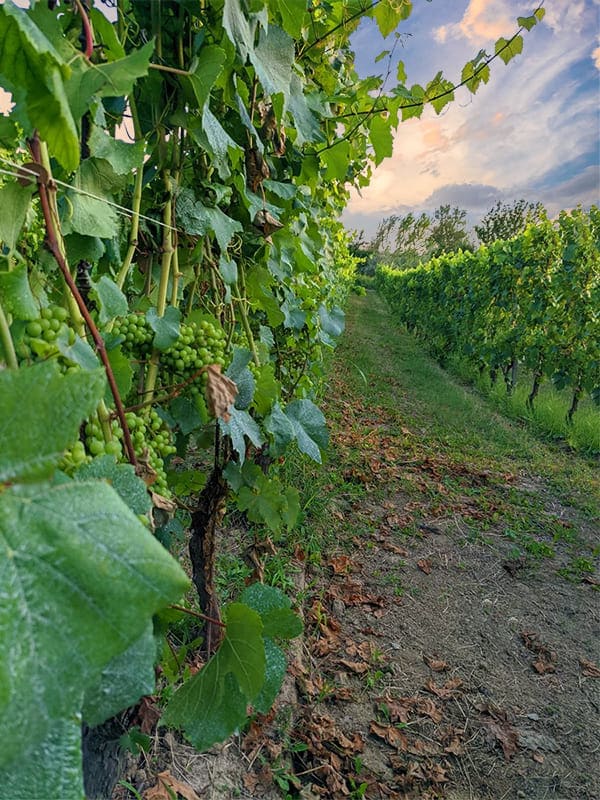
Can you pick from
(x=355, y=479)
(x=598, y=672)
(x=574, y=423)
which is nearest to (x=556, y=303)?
(x=574, y=423)

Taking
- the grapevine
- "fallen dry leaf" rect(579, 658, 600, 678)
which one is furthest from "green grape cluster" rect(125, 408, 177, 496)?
"fallen dry leaf" rect(579, 658, 600, 678)

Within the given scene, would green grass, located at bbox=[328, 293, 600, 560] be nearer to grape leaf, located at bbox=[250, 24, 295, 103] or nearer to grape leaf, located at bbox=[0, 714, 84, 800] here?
grape leaf, located at bbox=[250, 24, 295, 103]

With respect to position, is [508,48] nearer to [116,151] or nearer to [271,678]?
[116,151]

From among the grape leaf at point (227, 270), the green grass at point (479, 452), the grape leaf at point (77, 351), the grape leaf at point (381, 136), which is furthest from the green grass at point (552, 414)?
the grape leaf at point (77, 351)

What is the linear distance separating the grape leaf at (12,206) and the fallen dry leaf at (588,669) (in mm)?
3333

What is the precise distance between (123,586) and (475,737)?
2.58m

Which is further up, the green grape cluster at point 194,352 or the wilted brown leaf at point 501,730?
the green grape cluster at point 194,352

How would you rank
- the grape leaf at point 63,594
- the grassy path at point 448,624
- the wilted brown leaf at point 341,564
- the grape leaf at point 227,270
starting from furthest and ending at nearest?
the wilted brown leaf at point 341,564
the grassy path at point 448,624
the grape leaf at point 227,270
the grape leaf at point 63,594

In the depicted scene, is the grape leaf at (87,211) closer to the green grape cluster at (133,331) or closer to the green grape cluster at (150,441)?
the green grape cluster at (133,331)

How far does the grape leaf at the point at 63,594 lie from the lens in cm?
31

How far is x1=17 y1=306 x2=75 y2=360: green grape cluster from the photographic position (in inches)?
25.4

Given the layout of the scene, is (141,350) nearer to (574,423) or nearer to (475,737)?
(475,737)

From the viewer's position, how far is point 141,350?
1.04m

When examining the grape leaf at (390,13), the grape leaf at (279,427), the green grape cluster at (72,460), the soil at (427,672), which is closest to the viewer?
the green grape cluster at (72,460)
